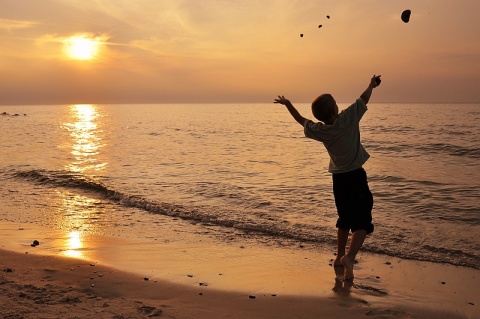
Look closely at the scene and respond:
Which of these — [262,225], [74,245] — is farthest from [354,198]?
[74,245]

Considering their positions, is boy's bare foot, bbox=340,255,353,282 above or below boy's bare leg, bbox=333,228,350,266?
below

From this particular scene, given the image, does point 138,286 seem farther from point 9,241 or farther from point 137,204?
point 137,204

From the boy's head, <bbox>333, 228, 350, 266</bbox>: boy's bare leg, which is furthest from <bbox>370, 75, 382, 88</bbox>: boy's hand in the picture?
<bbox>333, 228, 350, 266</bbox>: boy's bare leg

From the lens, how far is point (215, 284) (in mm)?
4922

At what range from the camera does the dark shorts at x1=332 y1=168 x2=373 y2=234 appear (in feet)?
15.7

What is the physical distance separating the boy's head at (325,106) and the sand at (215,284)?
1.90m

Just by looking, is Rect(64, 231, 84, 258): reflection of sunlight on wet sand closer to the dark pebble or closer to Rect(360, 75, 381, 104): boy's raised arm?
Rect(360, 75, 381, 104): boy's raised arm

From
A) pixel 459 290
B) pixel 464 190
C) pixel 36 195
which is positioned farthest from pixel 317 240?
pixel 36 195

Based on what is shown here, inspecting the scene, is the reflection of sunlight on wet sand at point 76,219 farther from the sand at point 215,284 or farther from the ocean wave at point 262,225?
the ocean wave at point 262,225

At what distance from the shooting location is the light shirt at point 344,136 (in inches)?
178

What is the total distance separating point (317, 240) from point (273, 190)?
493 cm

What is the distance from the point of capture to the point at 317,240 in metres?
7.36

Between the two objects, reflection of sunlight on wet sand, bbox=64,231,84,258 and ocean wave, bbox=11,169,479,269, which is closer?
reflection of sunlight on wet sand, bbox=64,231,84,258

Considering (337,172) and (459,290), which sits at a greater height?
(337,172)
